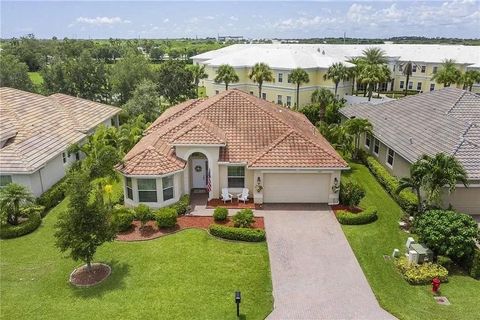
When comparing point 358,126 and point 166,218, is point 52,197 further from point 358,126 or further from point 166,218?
point 358,126

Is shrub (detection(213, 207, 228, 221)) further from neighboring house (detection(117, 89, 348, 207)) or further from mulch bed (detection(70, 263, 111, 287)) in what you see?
mulch bed (detection(70, 263, 111, 287))

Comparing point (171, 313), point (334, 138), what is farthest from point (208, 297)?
point (334, 138)

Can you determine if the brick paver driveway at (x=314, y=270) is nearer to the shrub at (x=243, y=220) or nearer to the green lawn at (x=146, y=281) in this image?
the green lawn at (x=146, y=281)

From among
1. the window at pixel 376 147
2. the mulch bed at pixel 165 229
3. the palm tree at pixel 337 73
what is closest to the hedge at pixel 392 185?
the window at pixel 376 147

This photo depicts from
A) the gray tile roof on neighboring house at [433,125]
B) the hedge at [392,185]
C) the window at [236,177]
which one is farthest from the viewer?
the window at [236,177]

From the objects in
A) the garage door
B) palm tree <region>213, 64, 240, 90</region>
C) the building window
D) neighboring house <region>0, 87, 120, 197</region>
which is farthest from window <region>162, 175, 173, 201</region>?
palm tree <region>213, 64, 240, 90</region>

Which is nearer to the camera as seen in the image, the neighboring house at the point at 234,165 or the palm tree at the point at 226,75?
the neighboring house at the point at 234,165

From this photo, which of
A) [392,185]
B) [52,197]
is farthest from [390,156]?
[52,197]
